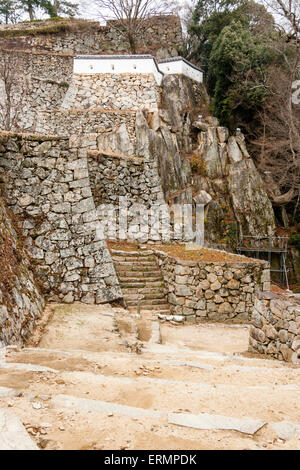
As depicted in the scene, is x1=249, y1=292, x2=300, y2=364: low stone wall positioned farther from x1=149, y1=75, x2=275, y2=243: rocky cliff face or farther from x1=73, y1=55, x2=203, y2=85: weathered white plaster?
x1=73, y1=55, x2=203, y2=85: weathered white plaster

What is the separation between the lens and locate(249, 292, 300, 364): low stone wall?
4.15 metres

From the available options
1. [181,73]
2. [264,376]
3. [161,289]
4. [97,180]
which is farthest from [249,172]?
[264,376]

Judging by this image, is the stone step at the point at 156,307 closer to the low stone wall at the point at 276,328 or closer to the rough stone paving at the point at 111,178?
the rough stone paving at the point at 111,178

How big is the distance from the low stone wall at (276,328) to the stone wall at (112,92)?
52.8 ft

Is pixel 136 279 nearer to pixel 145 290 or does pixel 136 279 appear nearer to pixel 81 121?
pixel 145 290

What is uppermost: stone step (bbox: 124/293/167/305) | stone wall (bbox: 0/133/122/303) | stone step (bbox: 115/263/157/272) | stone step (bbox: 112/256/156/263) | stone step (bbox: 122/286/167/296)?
stone wall (bbox: 0/133/122/303)

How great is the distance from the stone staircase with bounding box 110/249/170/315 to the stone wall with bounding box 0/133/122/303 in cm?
134

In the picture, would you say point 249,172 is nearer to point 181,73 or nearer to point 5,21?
point 181,73

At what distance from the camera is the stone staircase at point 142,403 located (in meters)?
1.73

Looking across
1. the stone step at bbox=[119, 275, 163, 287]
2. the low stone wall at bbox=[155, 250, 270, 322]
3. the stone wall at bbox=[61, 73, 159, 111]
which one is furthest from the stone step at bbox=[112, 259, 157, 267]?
the stone wall at bbox=[61, 73, 159, 111]

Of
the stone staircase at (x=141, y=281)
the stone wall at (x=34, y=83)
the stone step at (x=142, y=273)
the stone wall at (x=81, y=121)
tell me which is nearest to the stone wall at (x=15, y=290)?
the stone staircase at (x=141, y=281)

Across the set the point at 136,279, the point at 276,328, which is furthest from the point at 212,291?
the point at 276,328

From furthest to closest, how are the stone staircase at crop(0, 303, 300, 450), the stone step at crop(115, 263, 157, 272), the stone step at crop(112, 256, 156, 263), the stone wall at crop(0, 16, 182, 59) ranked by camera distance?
the stone wall at crop(0, 16, 182, 59) < the stone step at crop(112, 256, 156, 263) < the stone step at crop(115, 263, 157, 272) < the stone staircase at crop(0, 303, 300, 450)

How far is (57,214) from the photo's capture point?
644cm
